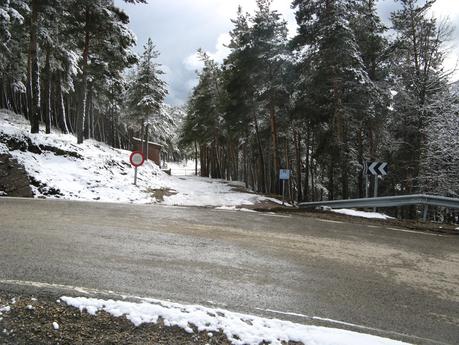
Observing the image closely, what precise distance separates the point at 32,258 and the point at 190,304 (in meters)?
2.65

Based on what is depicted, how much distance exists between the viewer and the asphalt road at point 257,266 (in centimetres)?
425

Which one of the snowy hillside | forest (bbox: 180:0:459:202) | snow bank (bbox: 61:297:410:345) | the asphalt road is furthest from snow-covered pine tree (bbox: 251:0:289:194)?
snow bank (bbox: 61:297:410:345)

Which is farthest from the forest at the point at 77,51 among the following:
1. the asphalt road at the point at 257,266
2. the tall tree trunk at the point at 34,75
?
the asphalt road at the point at 257,266

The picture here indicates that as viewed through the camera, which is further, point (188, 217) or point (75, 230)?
point (188, 217)

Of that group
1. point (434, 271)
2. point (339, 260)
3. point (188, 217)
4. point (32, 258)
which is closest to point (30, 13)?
point (188, 217)

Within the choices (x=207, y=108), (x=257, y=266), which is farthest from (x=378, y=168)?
(x=207, y=108)

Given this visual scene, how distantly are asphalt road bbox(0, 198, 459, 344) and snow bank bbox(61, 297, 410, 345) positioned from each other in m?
0.32

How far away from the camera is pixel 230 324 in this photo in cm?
355

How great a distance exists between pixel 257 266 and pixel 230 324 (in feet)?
7.14

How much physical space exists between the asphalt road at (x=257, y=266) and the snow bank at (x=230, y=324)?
1.04 feet

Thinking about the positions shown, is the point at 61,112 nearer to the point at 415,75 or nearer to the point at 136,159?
the point at 136,159

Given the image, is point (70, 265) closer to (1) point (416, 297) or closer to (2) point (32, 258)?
(2) point (32, 258)

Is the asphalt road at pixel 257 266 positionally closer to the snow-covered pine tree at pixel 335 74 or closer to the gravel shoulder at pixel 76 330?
the gravel shoulder at pixel 76 330

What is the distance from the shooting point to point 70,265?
4.96 meters
